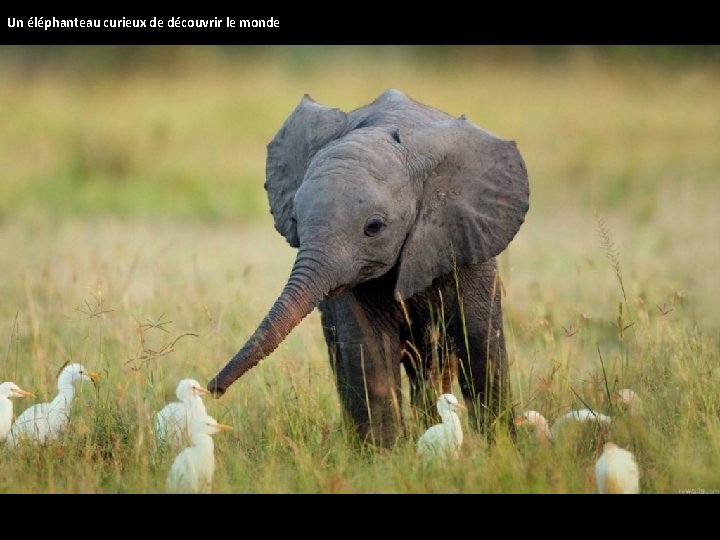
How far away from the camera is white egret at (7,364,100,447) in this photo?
7.99m

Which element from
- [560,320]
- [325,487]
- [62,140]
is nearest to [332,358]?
[325,487]

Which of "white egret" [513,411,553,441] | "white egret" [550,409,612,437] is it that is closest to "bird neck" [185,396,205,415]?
"white egret" [513,411,553,441]

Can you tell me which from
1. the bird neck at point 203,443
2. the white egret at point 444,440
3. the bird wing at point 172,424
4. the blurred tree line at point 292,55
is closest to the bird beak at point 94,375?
the bird wing at point 172,424

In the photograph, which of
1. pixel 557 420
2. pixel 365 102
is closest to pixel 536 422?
pixel 557 420

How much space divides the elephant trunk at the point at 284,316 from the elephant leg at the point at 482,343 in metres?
1.08

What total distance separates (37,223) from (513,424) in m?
9.74

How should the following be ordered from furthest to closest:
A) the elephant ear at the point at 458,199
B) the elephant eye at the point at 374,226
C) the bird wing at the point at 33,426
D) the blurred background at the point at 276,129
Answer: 1. the blurred background at the point at 276,129
2. the bird wing at the point at 33,426
3. the elephant ear at the point at 458,199
4. the elephant eye at the point at 374,226

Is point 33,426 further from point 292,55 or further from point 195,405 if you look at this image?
point 292,55

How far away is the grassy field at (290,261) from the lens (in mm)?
7652

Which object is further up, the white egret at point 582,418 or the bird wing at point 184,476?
the white egret at point 582,418

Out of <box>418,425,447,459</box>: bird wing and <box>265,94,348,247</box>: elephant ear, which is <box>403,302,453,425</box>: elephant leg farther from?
<box>265,94,348,247</box>: elephant ear

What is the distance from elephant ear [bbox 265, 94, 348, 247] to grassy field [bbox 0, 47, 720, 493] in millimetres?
902

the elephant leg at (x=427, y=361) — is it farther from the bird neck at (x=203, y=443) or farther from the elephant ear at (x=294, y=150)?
the bird neck at (x=203, y=443)

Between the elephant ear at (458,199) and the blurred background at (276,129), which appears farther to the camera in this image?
the blurred background at (276,129)
